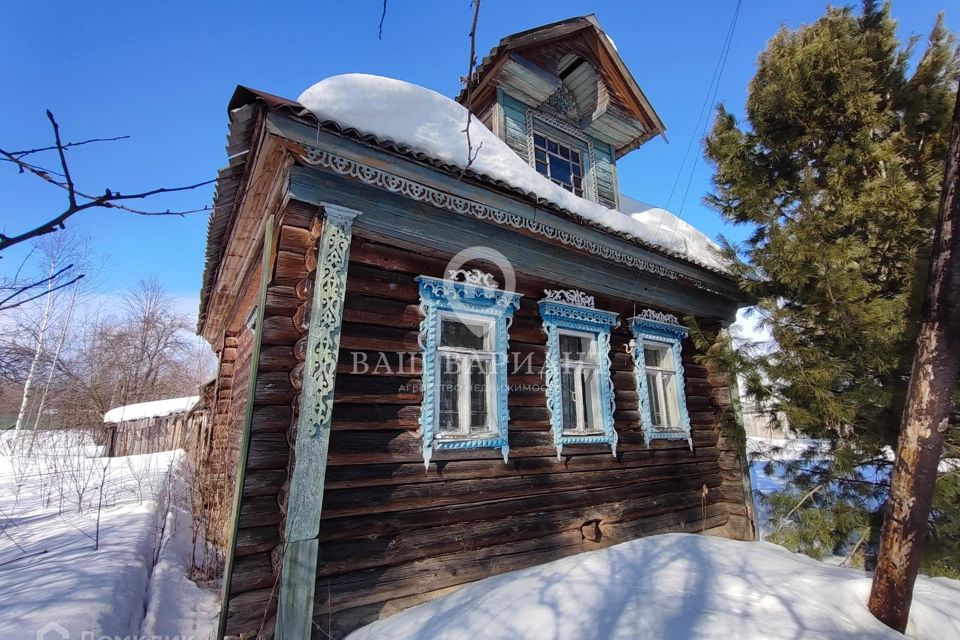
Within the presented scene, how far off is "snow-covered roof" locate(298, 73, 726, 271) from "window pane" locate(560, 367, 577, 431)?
1735mm

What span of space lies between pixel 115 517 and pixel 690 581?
7.12 meters

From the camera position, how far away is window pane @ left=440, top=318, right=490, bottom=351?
13.4ft

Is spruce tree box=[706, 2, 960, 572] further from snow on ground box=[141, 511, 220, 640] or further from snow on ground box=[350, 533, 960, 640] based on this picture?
snow on ground box=[141, 511, 220, 640]

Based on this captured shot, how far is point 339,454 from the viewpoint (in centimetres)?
326

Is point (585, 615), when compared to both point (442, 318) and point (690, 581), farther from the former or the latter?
point (442, 318)

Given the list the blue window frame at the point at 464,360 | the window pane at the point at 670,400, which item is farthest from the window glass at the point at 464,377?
the window pane at the point at 670,400

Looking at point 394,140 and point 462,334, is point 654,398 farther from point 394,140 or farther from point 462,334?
point 394,140

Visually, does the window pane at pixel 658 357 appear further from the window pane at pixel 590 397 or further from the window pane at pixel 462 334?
the window pane at pixel 462 334

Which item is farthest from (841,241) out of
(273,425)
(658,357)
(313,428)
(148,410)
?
(148,410)

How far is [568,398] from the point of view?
483 cm

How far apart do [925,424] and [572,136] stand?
6375 millimetres

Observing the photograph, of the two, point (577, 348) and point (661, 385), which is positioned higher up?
point (577, 348)
